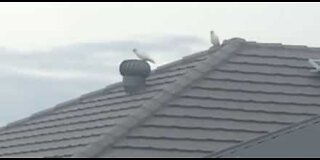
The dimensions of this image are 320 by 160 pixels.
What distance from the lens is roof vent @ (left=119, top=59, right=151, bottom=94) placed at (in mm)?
16250

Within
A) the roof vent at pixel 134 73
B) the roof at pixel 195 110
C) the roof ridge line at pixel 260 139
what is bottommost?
the roof ridge line at pixel 260 139

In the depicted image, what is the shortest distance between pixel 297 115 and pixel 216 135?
1.65 metres

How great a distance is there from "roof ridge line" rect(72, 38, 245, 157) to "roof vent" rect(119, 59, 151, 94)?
113cm

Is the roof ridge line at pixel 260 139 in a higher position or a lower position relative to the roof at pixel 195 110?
lower

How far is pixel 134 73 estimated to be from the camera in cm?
1652

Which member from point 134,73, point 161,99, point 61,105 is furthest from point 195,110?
point 61,105

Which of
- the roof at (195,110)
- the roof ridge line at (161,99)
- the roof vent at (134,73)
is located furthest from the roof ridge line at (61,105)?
the roof ridge line at (161,99)

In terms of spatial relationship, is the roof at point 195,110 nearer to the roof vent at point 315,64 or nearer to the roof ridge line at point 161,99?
the roof ridge line at point 161,99

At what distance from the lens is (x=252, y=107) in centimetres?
1448

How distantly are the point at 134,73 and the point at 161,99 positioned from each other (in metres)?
2.04

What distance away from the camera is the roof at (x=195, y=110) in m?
13.4

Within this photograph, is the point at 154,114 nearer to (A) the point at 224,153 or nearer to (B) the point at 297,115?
(B) the point at 297,115

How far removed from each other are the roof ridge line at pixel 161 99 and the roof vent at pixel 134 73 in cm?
113

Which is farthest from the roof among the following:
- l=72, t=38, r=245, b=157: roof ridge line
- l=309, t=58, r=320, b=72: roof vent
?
l=309, t=58, r=320, b=72: roof vent
